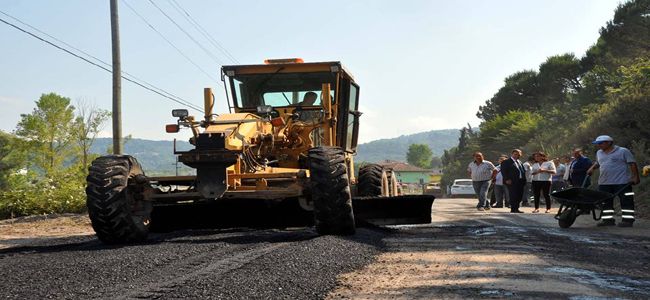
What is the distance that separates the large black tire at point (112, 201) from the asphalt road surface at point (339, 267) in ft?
0.78

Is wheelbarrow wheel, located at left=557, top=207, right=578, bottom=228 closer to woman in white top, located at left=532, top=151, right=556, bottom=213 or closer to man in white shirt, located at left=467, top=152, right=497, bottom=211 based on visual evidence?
woman in white top, located at left=532, top=151, right=556, bottom=213

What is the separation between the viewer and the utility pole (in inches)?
650

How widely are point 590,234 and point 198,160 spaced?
538 cm

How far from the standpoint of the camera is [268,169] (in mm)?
8797

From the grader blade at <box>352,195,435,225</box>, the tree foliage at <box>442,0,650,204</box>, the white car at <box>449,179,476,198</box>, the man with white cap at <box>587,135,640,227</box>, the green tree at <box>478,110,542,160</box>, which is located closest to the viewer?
the grader blade at <box>352,195,435,225</box>

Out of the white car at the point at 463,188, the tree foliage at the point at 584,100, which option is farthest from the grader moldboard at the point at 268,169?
the white car at the point at 463,188

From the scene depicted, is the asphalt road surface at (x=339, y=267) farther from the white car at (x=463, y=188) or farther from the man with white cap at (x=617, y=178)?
the white car at (x=463, y=188)

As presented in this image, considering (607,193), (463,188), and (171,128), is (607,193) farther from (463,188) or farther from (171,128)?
(463,188)

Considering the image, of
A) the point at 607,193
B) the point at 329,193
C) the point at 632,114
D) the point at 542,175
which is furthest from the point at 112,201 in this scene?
the point at 632,114

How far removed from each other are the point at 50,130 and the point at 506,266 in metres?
51.1

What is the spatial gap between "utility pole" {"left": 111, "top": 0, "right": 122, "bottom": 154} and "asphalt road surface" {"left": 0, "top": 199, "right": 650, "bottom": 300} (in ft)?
27.1

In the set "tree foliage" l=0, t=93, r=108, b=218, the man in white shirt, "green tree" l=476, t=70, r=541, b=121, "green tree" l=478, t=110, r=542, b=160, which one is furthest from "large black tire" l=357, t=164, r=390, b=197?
"green tree" l=476, t=70, r=541, b=121

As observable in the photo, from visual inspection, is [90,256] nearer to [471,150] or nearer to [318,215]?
[318,215]

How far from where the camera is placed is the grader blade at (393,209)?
29.0 ft
